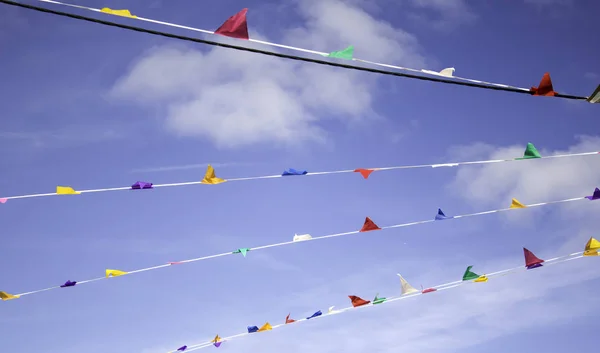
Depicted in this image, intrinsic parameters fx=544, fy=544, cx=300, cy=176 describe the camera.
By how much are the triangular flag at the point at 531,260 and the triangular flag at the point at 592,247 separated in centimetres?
73

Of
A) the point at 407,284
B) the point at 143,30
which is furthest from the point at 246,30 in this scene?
the point at 407,284

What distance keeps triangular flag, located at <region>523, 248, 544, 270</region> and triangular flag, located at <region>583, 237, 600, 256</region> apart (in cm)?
73

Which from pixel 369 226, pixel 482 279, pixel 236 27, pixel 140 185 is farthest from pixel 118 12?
pixel 482 279

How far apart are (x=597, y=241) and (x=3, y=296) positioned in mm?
8494

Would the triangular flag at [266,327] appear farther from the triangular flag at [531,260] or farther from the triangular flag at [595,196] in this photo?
the triangular flag at [595,196]

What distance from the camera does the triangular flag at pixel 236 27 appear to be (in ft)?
12.7

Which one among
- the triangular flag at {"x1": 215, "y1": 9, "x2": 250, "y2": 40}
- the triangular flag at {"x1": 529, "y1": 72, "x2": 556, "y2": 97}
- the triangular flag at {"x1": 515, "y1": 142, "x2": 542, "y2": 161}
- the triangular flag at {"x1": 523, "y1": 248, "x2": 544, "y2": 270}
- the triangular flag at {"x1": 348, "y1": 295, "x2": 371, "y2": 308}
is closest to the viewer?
the triangular flag at {"x1": 215, "y1": 9, "x2": 250, "y2": 40}

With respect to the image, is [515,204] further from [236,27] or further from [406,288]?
[236,27]

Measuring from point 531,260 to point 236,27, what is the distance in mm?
5745

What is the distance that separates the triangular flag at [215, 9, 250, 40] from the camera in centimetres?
386

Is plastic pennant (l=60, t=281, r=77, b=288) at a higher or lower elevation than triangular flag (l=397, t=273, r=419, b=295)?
higher

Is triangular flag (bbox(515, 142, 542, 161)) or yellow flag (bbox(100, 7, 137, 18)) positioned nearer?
yellow flag (bbox(100, 7, 137, 18))

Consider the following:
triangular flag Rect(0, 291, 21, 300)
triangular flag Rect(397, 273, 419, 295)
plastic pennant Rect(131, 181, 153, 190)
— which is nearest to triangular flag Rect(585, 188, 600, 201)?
triangular flag Rect(397, 273, 419, 295)

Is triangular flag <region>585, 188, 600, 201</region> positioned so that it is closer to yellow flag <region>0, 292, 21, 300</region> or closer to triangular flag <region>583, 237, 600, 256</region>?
triangular flag <region>583, 237, 600, 256</region>
